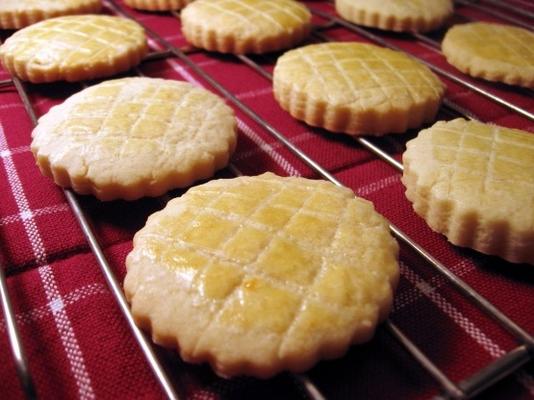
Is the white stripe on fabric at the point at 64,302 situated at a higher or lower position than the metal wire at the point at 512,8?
lower

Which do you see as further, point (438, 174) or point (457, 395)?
point (438, 174)

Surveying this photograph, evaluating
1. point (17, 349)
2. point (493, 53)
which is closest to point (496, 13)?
point (493, 53)

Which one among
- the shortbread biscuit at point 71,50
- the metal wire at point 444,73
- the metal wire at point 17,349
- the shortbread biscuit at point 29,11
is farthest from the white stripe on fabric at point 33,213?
the metal wire at point 444,73

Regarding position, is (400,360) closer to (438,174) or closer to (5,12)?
(438,174)

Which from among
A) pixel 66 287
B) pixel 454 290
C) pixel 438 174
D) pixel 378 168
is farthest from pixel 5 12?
pixel 454 290

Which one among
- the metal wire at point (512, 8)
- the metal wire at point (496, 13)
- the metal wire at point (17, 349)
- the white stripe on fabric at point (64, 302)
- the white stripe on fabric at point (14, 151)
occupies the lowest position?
the white stripe on fabric at point (64, 302)

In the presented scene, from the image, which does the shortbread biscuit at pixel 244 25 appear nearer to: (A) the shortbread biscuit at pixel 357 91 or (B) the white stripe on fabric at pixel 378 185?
(A) the shortbread biscuit at pixel 357 91
